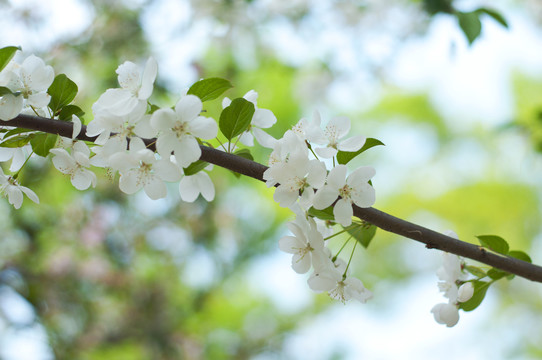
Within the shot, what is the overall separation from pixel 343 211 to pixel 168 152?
18 cm

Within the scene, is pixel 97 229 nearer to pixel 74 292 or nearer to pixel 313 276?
pixel 74 292

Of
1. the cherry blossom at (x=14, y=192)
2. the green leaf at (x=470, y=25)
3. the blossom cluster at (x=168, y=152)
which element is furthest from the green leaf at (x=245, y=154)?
the green leaf at (x=470, y=25)

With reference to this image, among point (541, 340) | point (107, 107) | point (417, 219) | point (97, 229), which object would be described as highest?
point (107, 107)

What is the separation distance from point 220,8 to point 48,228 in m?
1.49

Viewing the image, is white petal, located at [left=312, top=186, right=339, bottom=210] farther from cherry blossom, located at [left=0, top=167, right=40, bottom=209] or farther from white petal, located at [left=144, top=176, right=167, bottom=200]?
cherry blossom, located at [left=0, top=167, right=40, bottom=209]

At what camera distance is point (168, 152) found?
482mm

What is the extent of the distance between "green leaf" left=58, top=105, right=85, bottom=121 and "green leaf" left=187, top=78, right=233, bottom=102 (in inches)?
4.9

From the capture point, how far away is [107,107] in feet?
1.57

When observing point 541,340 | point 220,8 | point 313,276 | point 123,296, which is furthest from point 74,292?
point 541,340

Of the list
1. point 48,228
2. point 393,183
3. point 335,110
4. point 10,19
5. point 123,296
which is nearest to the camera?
point 10,19

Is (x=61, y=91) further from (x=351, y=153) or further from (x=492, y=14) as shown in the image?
(x=492, y=14)

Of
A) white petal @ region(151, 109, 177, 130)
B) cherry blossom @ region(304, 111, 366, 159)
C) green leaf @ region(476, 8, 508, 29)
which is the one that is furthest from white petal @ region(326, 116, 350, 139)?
green leaf @ region(476, 8, 508, 29)

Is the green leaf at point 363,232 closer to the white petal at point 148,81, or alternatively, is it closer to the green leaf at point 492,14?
the white petal at point 148,81

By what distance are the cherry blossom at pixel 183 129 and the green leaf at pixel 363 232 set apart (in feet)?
0.63
